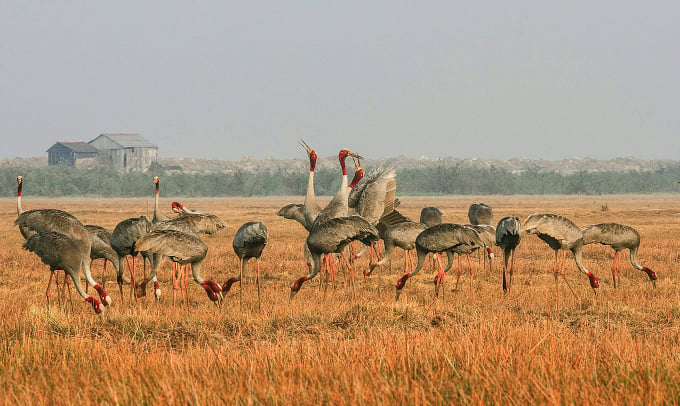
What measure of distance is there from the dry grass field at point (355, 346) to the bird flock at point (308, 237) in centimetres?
45

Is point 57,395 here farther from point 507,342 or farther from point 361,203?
point 361,203

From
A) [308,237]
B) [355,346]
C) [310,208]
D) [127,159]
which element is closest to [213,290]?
[308,237]

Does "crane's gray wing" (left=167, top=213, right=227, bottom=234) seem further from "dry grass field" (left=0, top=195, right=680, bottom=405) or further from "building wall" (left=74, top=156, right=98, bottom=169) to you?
"building wall" (left=74, top=156, right=98, bottom=169)

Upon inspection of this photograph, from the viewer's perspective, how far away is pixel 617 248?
14.8m

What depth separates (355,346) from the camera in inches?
286

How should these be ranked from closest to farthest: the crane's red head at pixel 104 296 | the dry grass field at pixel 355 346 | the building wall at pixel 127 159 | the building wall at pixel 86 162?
the dry grass field at pixel 355 346 → the crane's red head at pixel 104 296 → the building wall at pixel 86 162 → the building wall at pixel 127 159

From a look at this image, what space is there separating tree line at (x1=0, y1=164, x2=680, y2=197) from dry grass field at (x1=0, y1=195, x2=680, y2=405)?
91.7m

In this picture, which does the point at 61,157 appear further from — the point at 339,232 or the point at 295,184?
the point at 339,232

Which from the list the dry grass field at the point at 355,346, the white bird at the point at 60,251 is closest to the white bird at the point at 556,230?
the dry grass field at the point at 355,346

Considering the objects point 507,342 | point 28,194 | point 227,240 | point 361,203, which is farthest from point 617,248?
point 28,194

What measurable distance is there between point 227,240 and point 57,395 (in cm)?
1981

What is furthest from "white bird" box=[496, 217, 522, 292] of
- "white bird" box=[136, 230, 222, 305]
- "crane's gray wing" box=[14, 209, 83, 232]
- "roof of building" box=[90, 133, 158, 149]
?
"roof of building" box=[90, 133, 158, 149]

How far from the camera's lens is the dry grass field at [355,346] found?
5.61 meters

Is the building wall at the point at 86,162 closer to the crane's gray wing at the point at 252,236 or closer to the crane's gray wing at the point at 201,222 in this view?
the crane's gray wing at the point at 201,222
